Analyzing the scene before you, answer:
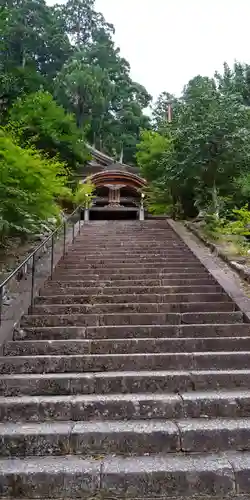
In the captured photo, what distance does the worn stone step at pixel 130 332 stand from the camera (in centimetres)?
471

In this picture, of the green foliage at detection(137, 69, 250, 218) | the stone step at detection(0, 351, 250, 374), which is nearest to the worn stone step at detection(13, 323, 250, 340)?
the stone step at detection(0, 351, 250, 374)

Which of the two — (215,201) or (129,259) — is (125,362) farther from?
(215,201)

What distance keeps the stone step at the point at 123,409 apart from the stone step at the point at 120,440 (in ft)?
0.81

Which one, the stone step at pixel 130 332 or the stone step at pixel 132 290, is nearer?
the stone step at pixel 130 332

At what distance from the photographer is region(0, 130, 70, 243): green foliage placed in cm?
614

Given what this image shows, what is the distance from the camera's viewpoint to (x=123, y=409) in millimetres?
3375

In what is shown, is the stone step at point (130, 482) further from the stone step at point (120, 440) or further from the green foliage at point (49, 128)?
the green foliage at point (49, 128)

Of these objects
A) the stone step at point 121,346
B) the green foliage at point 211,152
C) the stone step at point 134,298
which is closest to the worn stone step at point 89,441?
the stone step at point 121,346

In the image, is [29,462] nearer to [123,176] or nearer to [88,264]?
[88,264]

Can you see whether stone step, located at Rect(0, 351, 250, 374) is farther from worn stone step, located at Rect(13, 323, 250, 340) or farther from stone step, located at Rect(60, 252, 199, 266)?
stone step, located at Rect(60, 252, 199, 266)

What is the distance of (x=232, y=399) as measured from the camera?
3.42 meters

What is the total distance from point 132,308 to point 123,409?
2140 mm

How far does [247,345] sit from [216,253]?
13.4ft

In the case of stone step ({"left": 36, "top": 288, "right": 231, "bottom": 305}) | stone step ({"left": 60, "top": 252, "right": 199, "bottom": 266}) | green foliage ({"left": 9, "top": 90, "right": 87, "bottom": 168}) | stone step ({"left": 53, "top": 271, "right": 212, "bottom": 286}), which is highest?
green foliage ({"left": 9, "top": 90, "right": 87, "bottom": 168})
